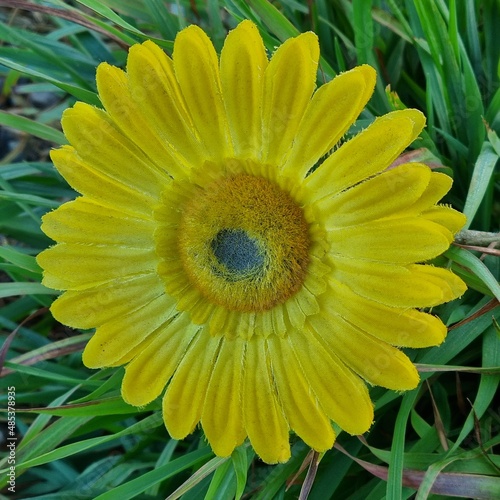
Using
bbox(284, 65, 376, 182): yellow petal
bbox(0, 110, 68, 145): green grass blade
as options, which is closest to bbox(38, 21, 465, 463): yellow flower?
bbox(284, 65, 376, 182): yellow petal

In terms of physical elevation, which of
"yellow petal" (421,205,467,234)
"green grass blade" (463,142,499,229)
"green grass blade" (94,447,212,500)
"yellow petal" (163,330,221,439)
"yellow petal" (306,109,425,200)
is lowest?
"green grass blade" (94,447,212,500)

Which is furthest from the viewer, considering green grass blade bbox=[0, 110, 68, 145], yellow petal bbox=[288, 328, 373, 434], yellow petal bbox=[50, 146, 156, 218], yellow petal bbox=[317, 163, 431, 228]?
green grass blade bbox=[0, 110, 68, 145]

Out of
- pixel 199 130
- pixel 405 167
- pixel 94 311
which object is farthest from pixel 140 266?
pixel 405 167

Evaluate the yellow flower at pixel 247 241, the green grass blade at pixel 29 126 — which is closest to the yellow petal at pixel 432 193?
the yellow flower at pixel 247 241

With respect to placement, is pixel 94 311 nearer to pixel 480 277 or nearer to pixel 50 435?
pixel 50 435

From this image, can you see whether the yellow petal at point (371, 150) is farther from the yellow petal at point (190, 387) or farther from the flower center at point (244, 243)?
the yellow petal at point (190, 387)

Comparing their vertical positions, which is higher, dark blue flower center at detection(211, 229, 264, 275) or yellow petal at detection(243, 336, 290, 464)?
dark blue flower center at detection(211, 229, 264, 275)

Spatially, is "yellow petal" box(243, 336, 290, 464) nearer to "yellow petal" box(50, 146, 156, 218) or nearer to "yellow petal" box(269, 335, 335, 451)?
"yellow petal" box(269, 335, 335, 451)
